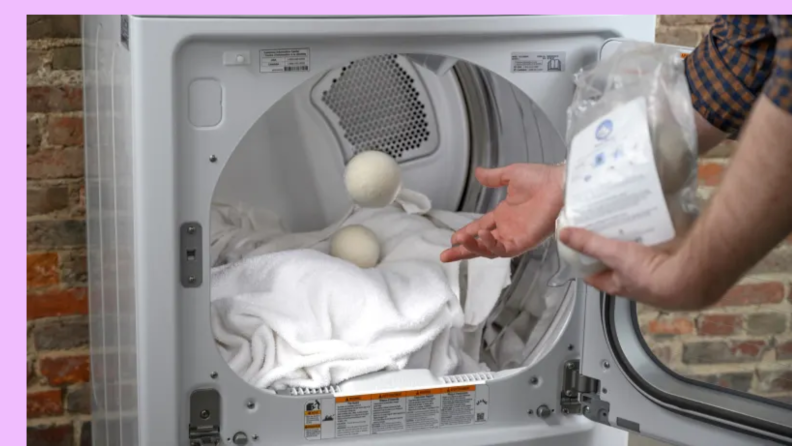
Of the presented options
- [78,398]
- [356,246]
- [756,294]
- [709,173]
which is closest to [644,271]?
[709,173]

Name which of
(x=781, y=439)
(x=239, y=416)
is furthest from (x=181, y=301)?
(x=781, y=439)

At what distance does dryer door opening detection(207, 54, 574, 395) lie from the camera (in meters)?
1.50

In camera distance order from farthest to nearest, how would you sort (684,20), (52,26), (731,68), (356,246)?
(684,20), (52,26), (356,246), (731,68)

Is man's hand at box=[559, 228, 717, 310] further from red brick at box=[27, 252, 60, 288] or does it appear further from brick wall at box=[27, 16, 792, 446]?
red brick at box=[27, 252, 60, 288]

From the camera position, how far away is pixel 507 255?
1.33 metres

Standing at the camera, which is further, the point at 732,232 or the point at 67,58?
the point at 67,58

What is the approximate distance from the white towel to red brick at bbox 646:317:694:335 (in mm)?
900

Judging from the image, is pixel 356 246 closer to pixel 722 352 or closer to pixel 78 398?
pixel 722 352

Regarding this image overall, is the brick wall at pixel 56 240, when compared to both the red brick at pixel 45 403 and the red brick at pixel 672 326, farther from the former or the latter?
the red brick at pixel 672 326

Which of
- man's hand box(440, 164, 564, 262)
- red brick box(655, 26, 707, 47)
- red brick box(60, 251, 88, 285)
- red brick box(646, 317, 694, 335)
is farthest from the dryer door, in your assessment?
red brick box(60, 251, 88, 285)

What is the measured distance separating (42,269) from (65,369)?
23 centimetres

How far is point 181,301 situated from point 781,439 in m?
0.79

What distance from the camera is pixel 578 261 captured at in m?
1.09

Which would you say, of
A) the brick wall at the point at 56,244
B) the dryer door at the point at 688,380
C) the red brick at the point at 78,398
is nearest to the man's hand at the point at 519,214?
the dryer door at the point at 688,380
